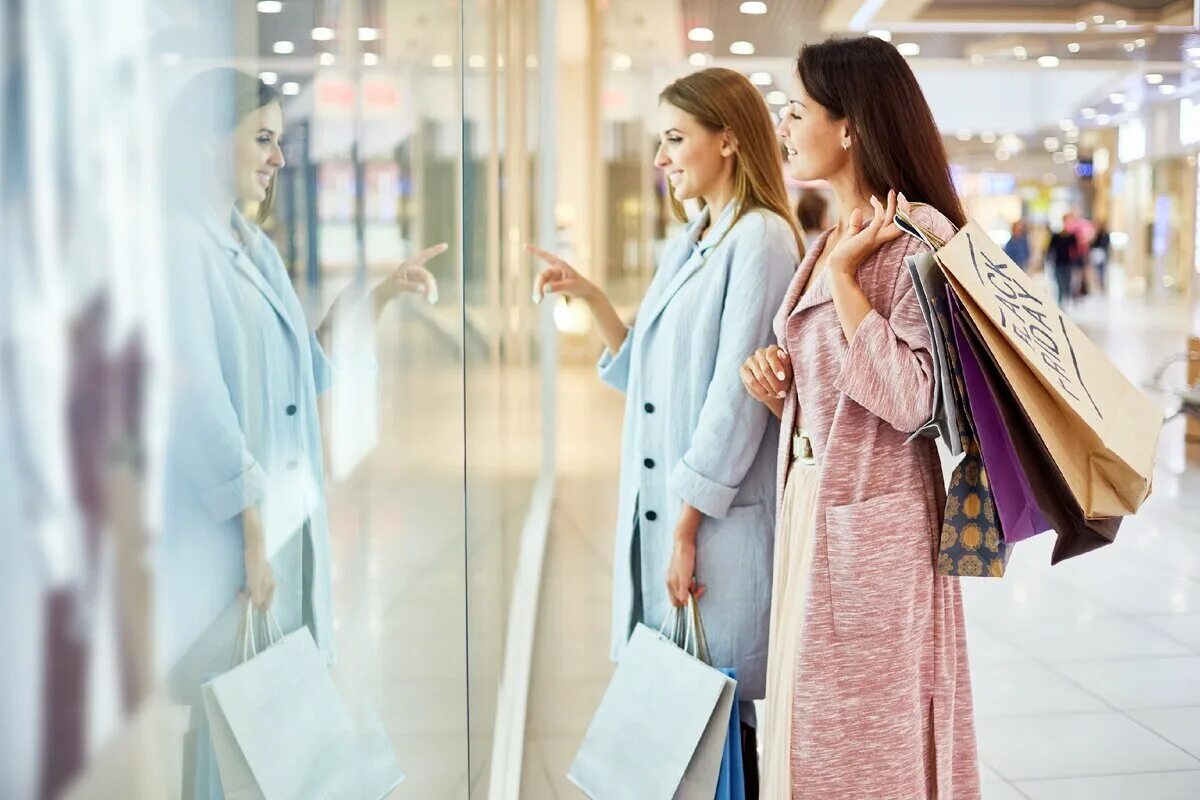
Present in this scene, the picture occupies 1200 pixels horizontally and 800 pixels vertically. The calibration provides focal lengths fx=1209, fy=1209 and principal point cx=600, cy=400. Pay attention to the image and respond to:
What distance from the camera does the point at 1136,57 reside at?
9.11 meters

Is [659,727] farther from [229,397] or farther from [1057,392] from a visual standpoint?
[229,397]

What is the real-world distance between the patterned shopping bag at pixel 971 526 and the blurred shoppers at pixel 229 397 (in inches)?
49.5

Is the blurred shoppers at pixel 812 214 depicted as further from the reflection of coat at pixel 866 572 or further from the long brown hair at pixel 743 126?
the reflection of coat at pixel 866 572

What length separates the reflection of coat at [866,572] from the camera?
184 centimetres

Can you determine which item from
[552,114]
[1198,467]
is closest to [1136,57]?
[1198,467]

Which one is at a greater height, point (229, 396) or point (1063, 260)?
point (229, 396)

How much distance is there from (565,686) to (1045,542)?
10.3 feet

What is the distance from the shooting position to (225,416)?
588 mm

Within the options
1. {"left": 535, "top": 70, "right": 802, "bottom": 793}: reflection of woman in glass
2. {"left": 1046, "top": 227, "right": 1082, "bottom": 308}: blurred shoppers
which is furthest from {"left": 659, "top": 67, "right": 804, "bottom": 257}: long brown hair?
{"left": 1046, "top": 227, "right": 1082, "bottom": 308}: blurred shoppers

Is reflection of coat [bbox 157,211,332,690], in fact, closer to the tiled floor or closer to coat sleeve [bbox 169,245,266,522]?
coat sleeve [bbox 169,245,266,522]

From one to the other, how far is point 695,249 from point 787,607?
0.68 meters

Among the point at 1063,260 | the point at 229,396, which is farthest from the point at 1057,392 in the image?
the point at 1063,260

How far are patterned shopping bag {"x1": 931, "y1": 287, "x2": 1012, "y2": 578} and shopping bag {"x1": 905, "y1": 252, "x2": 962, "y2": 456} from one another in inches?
2.3

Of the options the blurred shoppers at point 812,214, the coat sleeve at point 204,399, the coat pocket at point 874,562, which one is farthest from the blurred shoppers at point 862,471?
the blurred shoppers at point 812,214
